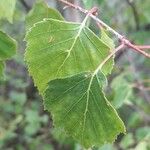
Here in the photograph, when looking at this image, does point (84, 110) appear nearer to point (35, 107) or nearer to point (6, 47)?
point (6, 47)

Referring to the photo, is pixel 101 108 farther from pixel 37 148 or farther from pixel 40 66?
pixel 37 148

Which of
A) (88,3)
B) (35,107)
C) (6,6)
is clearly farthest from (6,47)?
(35,107)

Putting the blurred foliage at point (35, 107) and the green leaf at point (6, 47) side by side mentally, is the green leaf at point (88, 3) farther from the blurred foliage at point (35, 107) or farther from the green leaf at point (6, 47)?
the blurred foliage at point (35, 107)

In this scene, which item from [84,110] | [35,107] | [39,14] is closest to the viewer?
[84,110]

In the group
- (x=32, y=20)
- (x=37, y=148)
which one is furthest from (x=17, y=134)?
(x=32, y=20)

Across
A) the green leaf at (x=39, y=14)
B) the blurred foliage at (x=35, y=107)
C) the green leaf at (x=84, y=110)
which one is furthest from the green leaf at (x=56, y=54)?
the blurred foliage at (x=35, y=107)

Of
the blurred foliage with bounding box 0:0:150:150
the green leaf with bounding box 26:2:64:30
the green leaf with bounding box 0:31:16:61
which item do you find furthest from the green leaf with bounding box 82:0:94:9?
the blurred foliage with bounding box 0:0:150:150
